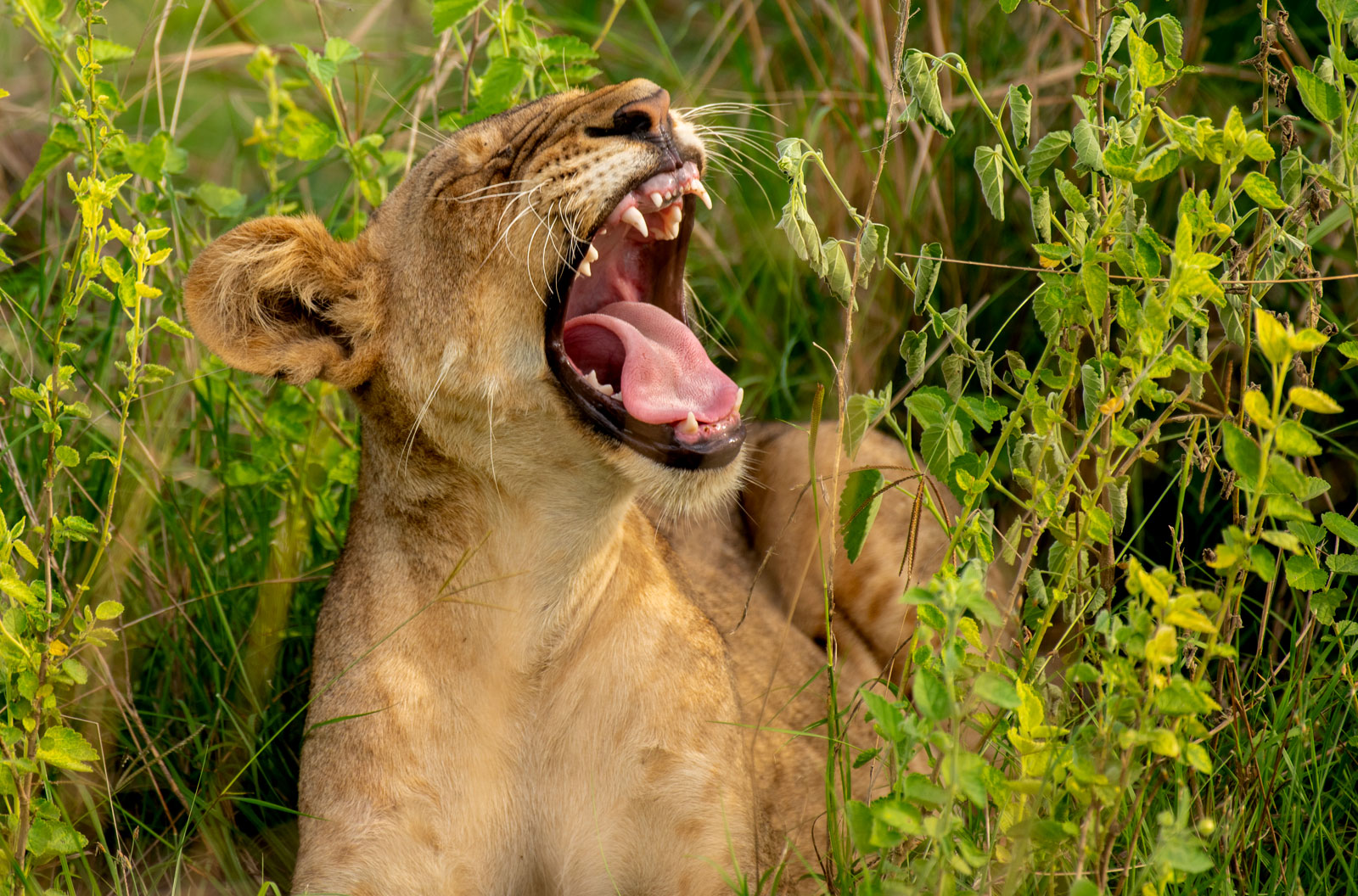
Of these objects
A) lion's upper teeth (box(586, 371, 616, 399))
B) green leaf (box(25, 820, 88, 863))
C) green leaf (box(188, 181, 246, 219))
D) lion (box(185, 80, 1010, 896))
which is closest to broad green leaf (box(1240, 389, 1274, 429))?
lion (box(185, 80, 1010, 896))

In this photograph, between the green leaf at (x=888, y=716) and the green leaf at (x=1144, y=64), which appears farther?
the green leaf at (x=1144, y=64)

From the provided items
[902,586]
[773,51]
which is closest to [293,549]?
[902,586]

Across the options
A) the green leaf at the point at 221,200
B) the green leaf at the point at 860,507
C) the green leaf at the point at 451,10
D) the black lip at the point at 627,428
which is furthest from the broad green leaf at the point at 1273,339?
the green leaf at the point at 221,200

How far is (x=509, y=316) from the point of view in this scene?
296 cm

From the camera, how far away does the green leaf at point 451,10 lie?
11.0 ft

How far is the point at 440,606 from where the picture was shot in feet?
9.70

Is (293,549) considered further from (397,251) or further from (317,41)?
(317,41)

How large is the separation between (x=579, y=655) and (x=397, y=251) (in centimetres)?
98

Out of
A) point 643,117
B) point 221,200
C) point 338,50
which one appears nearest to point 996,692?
point 643,117

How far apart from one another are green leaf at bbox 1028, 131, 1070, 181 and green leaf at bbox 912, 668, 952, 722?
0.88 m

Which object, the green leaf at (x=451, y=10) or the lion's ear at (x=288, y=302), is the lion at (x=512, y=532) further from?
the green leaf at (x=451, y=10)

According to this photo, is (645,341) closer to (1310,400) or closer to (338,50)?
(338,50)

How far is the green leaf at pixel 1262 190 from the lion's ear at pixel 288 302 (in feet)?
5.77

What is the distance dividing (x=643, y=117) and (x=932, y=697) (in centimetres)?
155
